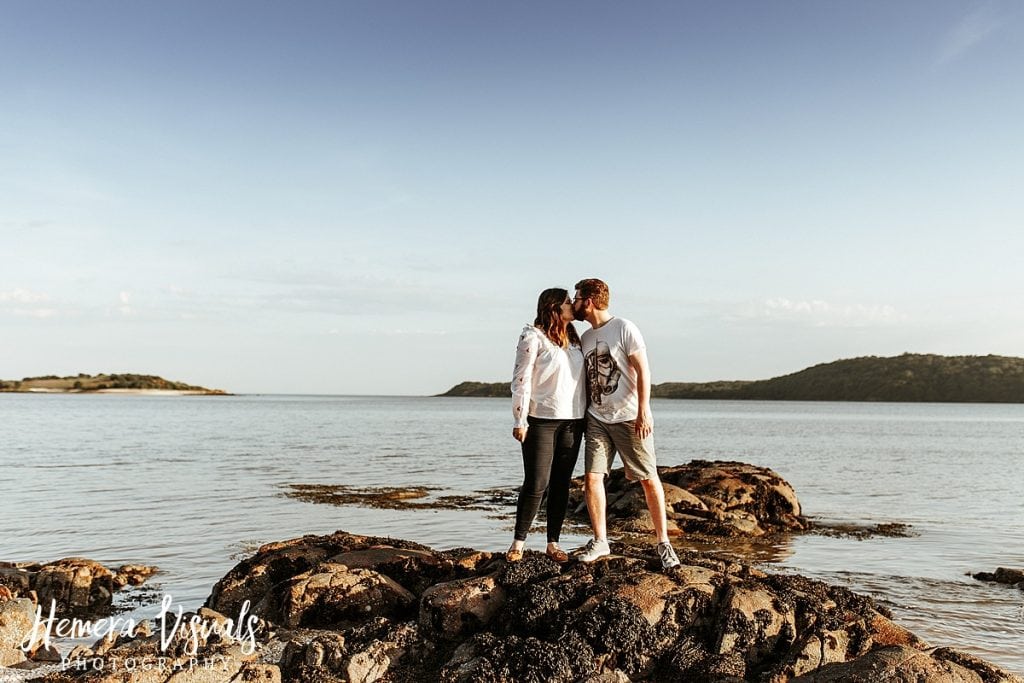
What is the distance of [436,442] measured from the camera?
48.0 meters

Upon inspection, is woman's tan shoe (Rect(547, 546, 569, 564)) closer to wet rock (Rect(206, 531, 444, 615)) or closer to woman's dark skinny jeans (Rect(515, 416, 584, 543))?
woman's dark skinny jeans (Rect(515, 416, 584, 543))

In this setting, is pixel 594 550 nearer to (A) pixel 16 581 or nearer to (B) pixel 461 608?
(B) pixel 461 608

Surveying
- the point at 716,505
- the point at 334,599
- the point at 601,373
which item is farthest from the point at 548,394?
the point at 716,505

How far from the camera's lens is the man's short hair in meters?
8.19

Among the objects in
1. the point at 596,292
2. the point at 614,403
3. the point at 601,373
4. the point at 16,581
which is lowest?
the point at 16,581

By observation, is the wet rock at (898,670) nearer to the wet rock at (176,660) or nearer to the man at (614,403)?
the man at (614,403)

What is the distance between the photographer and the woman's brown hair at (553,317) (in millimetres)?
8117

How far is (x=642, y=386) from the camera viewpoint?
7852 millimetres

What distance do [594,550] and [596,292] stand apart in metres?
2.70

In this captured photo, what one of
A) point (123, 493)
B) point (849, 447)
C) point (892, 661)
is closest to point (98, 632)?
point (892, 661)

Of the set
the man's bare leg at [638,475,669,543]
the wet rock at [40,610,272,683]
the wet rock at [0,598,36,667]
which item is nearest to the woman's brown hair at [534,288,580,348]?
the man's bare leg at [638,475,669,543]

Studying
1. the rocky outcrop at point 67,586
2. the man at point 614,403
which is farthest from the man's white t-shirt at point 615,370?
the rocky outcrop at point 67,586

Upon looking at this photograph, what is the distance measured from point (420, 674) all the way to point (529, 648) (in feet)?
3.69

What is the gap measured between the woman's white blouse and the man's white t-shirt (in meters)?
0.24
